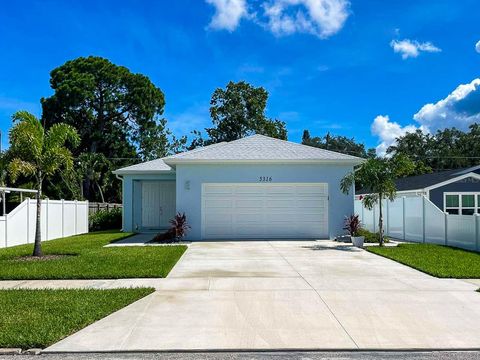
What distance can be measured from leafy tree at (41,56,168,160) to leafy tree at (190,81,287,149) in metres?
6.35

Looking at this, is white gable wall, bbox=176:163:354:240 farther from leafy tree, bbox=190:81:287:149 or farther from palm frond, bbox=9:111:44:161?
leafy tree, bbox=190:81:287:149

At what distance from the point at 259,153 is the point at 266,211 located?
2.44m

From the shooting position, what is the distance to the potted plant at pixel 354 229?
627 inches

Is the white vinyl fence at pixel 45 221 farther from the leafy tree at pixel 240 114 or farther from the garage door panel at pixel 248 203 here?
the leafy tree at pixel 240 114

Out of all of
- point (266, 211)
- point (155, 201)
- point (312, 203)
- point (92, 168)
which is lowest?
point (266, 211)

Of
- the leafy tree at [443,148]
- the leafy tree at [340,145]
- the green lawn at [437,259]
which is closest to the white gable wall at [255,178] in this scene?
the green lawn at [437,259]

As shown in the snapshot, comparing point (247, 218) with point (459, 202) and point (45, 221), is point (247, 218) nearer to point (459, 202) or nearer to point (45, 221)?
point (45, 221)

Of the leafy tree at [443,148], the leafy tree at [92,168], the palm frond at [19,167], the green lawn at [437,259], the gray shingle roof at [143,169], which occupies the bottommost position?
the green lawn at [437,259]

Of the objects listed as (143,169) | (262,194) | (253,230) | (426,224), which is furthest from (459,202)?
(143,169)

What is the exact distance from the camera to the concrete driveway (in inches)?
222

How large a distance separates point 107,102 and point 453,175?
28.9 metres

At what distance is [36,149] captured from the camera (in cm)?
1273

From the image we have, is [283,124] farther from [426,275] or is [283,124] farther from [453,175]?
[426,275]

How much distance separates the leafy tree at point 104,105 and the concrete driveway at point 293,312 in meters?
31.9
